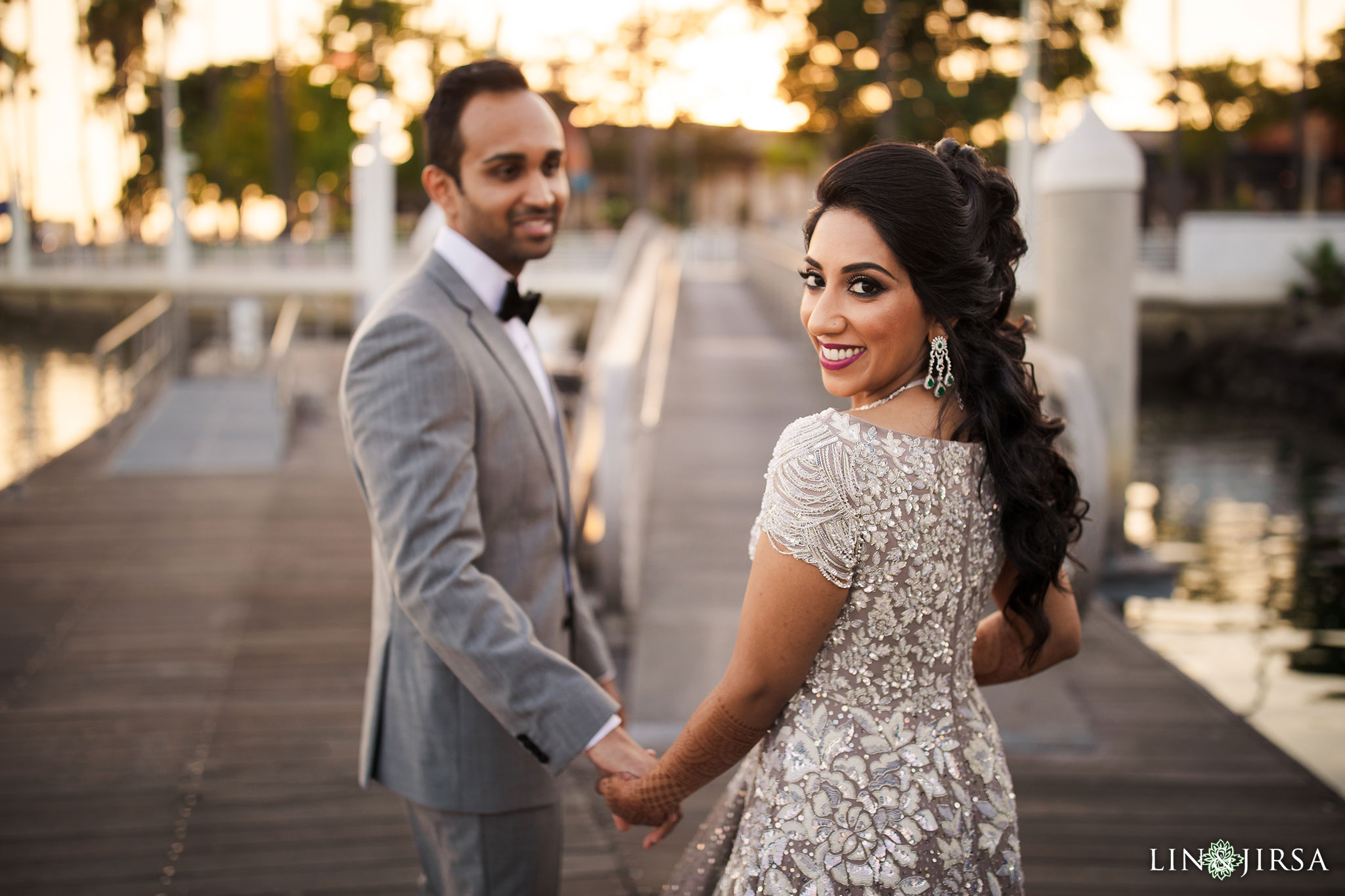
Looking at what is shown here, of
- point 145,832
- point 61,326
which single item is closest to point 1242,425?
point 145,832

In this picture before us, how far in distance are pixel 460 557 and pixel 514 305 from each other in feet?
1.99

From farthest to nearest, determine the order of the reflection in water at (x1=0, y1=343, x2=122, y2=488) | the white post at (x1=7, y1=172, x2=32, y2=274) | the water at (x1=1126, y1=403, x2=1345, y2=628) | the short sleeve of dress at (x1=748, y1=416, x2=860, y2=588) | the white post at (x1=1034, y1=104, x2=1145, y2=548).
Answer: the white post at (x1=7, y1=172, x2=32, y2=274)
the reflection in water at (x1=0, y1=343, x2=122, y2=488)
the water at (x1=1126, y1=403, x2=1345, y2=628)
the white post at (x1=1034, y1=104, x2=1145, y2=548)
the short sleeve of dress at (x1=748, y1=416, x2=860, y2=588)

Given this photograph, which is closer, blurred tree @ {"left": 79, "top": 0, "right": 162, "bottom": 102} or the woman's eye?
the woman's eye

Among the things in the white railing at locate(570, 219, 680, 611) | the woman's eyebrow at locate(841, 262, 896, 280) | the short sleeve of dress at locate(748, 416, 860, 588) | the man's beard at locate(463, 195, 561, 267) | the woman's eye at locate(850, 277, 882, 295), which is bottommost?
the white railing at locate(570, 219, 680, 611)

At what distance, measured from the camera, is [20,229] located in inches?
1746

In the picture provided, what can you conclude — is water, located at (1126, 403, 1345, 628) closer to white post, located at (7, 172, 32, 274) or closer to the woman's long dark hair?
the woman's long dark hair

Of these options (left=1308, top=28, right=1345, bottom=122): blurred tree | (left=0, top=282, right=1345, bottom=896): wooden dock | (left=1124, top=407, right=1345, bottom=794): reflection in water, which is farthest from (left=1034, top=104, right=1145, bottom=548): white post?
(left=1308, top=28, right=1345, bottom=122): blurred tree

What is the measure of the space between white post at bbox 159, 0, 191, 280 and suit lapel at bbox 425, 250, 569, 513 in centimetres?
2904

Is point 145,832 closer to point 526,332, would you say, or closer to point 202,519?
point 526,332

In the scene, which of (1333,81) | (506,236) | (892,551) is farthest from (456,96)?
(1333,81)

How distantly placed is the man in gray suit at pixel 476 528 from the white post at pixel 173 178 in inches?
1140

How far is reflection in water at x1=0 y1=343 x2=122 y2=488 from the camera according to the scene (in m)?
11.9
